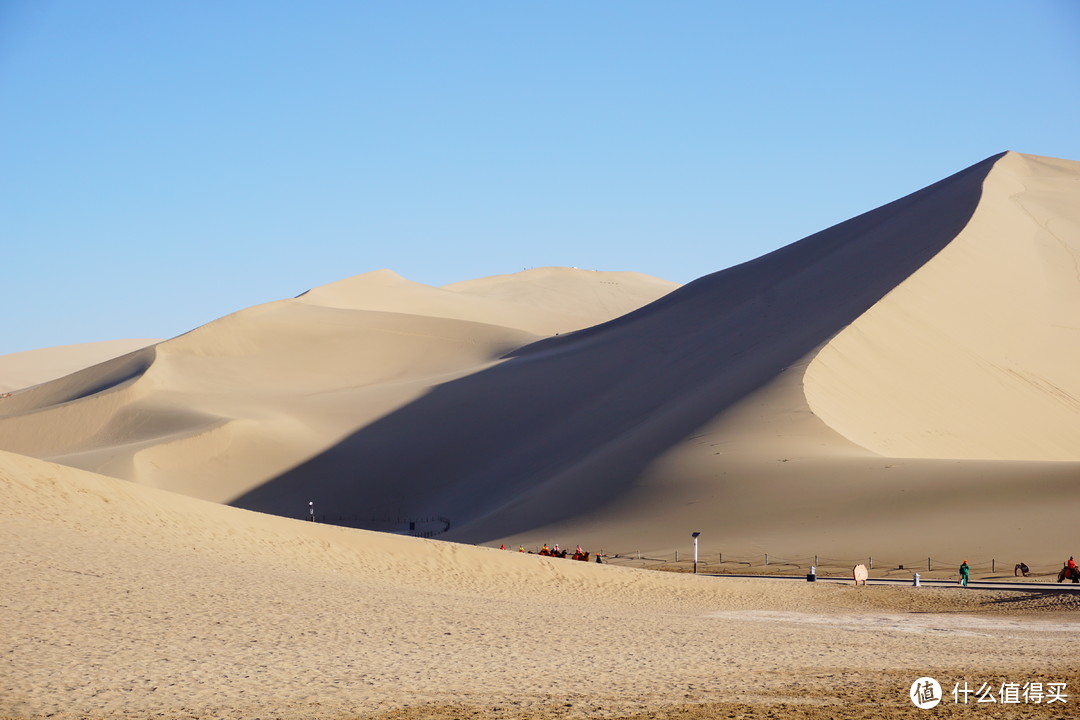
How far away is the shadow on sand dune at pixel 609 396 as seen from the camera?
42625 mm

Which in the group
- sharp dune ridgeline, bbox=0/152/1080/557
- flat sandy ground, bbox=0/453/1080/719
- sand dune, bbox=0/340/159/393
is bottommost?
flat sandy ground, bbox=0/453/1080/719

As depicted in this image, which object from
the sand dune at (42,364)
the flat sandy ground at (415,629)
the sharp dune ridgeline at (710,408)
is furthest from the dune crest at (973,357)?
the sand dune at (42,364)

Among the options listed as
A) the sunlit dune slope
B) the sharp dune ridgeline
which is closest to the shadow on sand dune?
the sharp dune ridgeline

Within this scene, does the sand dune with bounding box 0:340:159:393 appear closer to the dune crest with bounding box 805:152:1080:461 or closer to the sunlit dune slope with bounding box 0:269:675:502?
the sunlit dune slope with bounding box 0:269:675:502

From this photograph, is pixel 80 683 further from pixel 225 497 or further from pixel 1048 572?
pixel 225 497

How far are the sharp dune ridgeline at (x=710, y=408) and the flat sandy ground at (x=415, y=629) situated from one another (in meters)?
8.37

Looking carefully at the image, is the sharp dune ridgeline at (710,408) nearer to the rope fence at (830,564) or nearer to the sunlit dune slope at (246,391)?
the sunlit dune slope at (246,391)

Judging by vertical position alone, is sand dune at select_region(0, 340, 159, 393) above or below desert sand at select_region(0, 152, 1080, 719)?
above

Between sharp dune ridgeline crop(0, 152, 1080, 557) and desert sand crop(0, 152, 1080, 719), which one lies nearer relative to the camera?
desert sand crop(0, 152, 1080, 719)

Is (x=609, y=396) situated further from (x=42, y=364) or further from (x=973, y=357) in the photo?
(x=42, y=364)

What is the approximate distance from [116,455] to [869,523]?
40.2 meters

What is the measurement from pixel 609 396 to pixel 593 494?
622 inches

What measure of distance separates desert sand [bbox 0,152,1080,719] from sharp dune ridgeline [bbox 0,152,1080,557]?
0.18m

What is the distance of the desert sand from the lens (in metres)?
12.7
